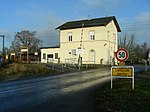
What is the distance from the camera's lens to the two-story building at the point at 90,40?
6109 centimetres

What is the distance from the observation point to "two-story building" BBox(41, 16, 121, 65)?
6109cm

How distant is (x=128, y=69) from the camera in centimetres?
1498

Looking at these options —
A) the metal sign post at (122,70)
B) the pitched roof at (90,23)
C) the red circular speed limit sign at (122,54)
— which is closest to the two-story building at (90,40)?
the pitched roof at (90,23)

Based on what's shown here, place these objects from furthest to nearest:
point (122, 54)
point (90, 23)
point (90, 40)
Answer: point (90, 23), point (90, 40), point (122, 54)

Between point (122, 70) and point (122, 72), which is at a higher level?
point (122, 70)

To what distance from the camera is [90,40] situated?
62531mm

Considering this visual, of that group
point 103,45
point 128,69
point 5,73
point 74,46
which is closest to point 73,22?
point 74,46

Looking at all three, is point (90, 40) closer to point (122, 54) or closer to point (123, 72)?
point (122, 54)

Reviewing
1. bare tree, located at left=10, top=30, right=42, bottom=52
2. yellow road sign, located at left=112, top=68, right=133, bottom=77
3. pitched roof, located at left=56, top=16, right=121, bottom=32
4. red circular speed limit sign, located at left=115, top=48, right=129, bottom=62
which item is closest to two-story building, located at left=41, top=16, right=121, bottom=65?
pitched roof, located at left=56, top=16, right=121, bottom=32

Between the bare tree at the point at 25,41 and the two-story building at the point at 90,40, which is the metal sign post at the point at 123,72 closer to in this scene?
the two-story building at the point at 90,40

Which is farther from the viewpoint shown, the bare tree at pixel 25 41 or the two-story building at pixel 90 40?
the bare tree at pixel 25 41

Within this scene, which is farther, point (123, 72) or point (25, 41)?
point (25, 41)

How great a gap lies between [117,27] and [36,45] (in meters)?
35.0

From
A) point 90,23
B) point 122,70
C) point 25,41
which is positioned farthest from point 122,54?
point 25,41
